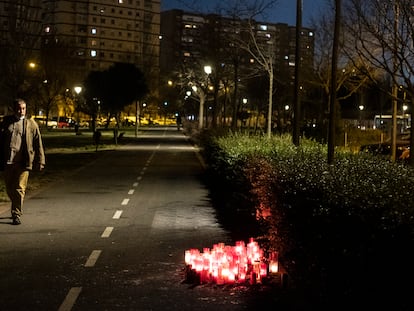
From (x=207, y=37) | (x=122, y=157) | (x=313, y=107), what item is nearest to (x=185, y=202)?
(x=122, y=157)

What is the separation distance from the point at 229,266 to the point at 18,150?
5.29m

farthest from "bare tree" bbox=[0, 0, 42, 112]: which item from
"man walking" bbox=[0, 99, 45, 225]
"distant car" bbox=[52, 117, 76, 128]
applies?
"distant car" bbox=[52, 117, 76, 128]

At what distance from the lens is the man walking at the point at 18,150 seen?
11.4 meters

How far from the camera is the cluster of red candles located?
7.62 metres

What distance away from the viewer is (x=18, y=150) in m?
11.5

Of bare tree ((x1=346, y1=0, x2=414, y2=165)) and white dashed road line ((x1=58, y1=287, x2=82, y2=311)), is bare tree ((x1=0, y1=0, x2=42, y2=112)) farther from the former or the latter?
white dashed road line ((x1=58, y1=287, x2=82, y2=311))

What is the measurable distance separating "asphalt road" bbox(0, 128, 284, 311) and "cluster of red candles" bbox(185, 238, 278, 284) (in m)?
0.19

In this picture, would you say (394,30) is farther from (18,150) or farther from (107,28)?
(107,28)

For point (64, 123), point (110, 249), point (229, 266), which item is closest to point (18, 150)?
point (110, 249)

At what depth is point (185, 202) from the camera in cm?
1566

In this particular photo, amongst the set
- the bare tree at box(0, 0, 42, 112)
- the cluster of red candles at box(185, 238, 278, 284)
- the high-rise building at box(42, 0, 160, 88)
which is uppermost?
the high-rise building at box(42, 0, 160, 88)

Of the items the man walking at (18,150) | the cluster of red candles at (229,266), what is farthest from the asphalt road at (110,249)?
the man walking at (18,150)

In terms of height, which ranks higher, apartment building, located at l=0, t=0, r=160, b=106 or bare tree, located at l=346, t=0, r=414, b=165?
apartment building, located at l=0, t=0, r=160, b=106

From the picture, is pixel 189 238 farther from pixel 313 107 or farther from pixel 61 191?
pixel 313 107
